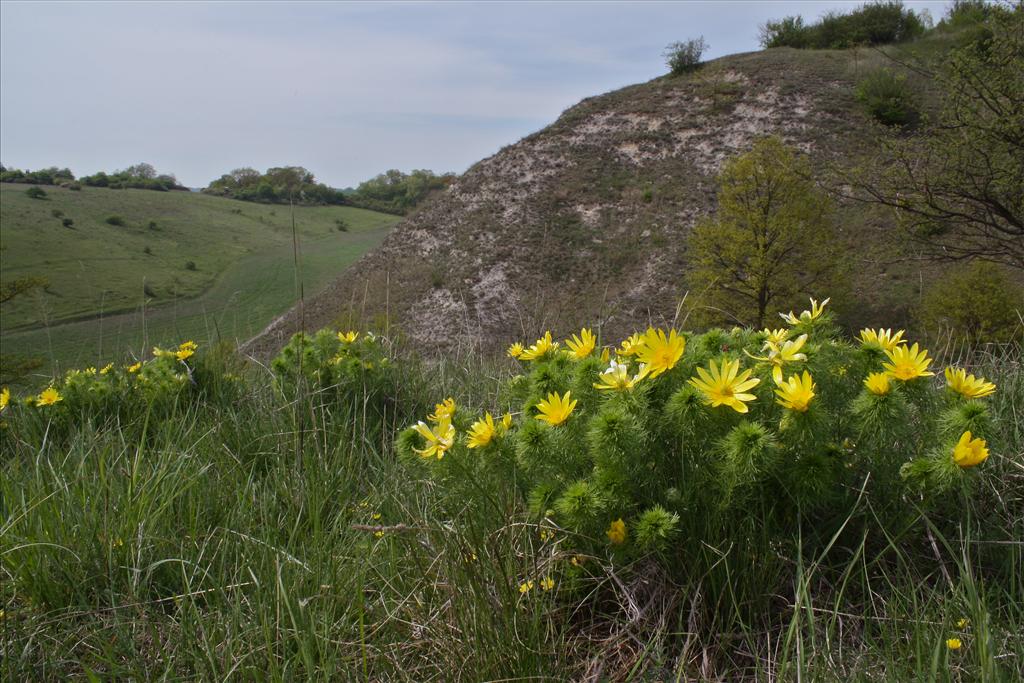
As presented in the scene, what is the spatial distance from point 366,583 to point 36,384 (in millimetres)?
3794

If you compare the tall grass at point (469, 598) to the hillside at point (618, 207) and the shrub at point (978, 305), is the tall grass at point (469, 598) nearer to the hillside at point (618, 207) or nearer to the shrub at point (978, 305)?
the shrub at point (978, 305)

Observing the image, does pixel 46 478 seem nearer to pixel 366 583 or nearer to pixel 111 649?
pixel 111 649

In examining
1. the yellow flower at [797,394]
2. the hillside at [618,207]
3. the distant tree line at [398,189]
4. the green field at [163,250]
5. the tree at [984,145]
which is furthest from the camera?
the green field at [163,250]

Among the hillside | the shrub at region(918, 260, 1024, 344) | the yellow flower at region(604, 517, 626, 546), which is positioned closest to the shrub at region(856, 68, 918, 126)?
the hillside

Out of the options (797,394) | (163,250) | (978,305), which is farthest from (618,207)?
(797,394)

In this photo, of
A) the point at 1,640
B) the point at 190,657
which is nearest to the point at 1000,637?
the point at 190,657

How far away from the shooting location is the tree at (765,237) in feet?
44.7

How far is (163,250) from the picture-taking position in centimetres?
3197

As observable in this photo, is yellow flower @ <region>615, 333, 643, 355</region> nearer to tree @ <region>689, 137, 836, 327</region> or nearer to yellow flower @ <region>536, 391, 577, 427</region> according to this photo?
yellow flower @ <region>536, 391, 577, 427</region>

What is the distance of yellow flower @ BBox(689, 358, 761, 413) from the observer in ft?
→ 4.96

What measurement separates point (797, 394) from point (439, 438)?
2.90ft

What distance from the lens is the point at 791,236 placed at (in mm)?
13688

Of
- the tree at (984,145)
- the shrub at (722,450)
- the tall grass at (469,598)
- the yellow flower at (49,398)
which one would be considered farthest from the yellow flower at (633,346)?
the tree at (984,145)

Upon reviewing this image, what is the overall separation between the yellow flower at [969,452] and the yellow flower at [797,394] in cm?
34
